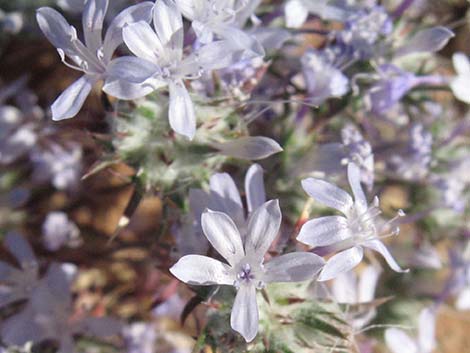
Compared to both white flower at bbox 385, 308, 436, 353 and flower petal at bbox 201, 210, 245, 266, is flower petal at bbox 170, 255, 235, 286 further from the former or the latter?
white flower at bbox 385, 308, 436, 353

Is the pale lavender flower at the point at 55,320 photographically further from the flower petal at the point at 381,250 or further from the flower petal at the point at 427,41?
the flower petal at the point at 427,41

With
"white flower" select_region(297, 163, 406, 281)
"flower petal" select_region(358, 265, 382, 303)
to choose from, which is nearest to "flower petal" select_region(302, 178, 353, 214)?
"white flower" select_region(297, 163, 406, 281)

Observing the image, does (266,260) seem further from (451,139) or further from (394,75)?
(451,139)

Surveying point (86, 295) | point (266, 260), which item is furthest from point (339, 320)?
point (86, 295)

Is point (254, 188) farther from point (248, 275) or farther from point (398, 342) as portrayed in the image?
point (398, 342)

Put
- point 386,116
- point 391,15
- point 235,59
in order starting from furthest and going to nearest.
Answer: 1. point 386,116
2. point 391,15
3. point 235,59
